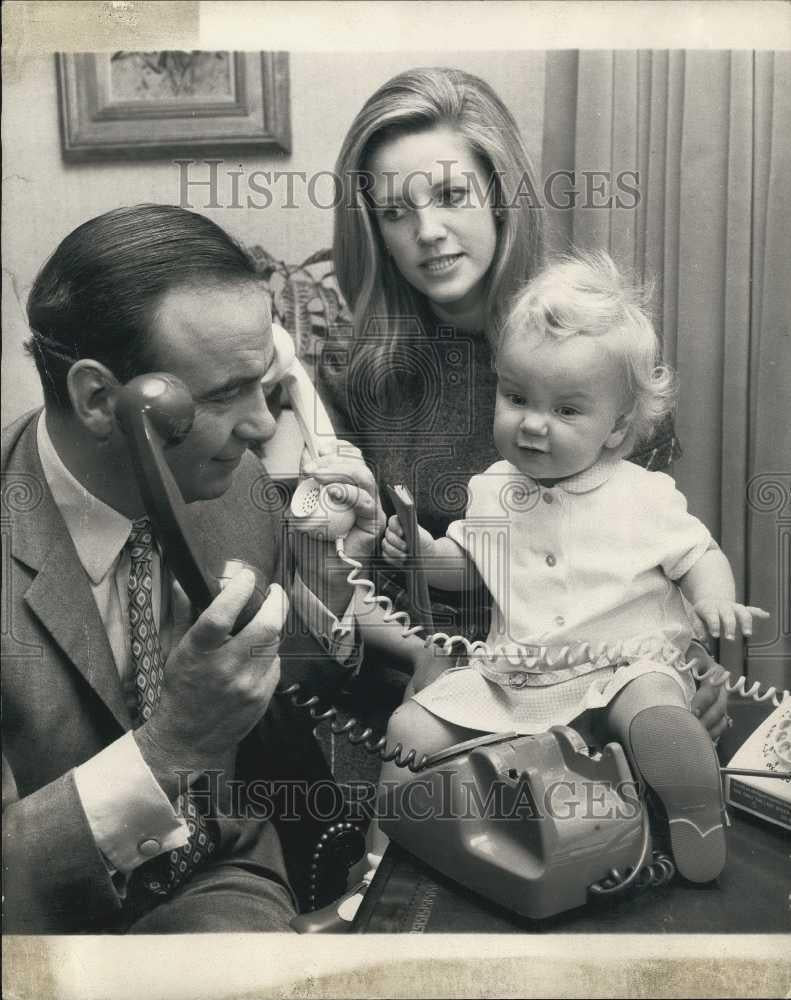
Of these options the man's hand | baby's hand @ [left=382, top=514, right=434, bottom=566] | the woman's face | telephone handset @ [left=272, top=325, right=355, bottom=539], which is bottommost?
the man's hand

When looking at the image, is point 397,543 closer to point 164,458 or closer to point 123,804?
point 164,458

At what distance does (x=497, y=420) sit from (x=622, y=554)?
0.64ft

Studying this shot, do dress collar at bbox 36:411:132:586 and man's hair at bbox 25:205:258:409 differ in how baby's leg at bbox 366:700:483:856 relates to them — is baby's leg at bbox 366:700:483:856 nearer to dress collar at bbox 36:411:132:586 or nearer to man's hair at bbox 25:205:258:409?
dress collar at bbox 36:411:132:586

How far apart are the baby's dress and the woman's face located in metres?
0.20

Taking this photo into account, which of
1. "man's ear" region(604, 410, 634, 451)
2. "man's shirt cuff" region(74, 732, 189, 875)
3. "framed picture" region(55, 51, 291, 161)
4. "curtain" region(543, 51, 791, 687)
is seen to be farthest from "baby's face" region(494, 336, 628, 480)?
"man's shirt cuff" region(74, 732, 189, 875)

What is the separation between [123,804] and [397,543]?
0.39 metres

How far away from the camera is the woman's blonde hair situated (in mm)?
1121

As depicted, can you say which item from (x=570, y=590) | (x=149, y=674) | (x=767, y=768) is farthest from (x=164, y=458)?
(x=767, y=768)

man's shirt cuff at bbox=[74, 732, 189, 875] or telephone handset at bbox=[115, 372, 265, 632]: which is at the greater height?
telephone handset at bbox=[115, 372, 265, 632]

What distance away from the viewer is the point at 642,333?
3.65 feet

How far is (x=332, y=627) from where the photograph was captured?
1182 millimetres

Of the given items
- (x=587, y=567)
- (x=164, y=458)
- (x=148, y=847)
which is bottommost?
(x=148, y=847)

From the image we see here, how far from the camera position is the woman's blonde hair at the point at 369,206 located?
1.12 m

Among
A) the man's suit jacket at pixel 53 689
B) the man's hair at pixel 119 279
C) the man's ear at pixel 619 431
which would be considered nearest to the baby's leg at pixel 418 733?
the man's suit jacket at pixel 53 689
